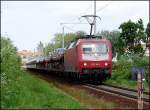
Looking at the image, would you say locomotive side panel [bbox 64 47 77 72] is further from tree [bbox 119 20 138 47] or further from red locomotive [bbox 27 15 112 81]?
tree [bbox 119 20 138 47]

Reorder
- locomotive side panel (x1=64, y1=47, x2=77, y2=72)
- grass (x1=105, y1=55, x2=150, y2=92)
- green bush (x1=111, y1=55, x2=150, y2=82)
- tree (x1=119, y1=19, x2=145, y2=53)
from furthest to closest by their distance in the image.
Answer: tree (x1=119, y1=19, x2=145, y2=53) → green bush (x1=111, y1=55, x2=150, y2=82) → grass (x1=105, y1=55, x2=150, y2=92) → locomotive side panel (x1=64, y1=47, x2=77, y2=72)

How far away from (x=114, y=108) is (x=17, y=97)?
3.04 metres

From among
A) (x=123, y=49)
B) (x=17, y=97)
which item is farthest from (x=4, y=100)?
(x=123, y=49)

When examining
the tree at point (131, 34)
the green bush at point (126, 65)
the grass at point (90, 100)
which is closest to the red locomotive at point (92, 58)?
the green bush at point (126, 65)

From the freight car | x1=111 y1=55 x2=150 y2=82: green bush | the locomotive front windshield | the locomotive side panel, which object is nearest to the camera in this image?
the freight car

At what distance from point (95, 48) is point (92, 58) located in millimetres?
688

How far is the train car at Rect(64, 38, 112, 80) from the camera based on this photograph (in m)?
32.9

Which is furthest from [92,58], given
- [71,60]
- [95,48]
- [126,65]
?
[126,65]

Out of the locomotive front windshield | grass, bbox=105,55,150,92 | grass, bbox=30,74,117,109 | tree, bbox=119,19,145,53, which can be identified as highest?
tree, bbox=119,19,145,53

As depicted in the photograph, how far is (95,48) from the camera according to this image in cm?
3338

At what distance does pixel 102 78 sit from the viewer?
35031mm

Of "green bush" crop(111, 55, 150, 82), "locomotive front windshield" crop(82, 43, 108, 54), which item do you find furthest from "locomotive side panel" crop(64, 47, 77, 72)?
"green bush" crop(111, 55, 150, 82)

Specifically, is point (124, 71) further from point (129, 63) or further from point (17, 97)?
point (17, 97)

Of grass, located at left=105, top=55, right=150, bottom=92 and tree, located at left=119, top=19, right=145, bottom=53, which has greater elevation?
tree, located at left=119, top=19, right=145, bottom=53
